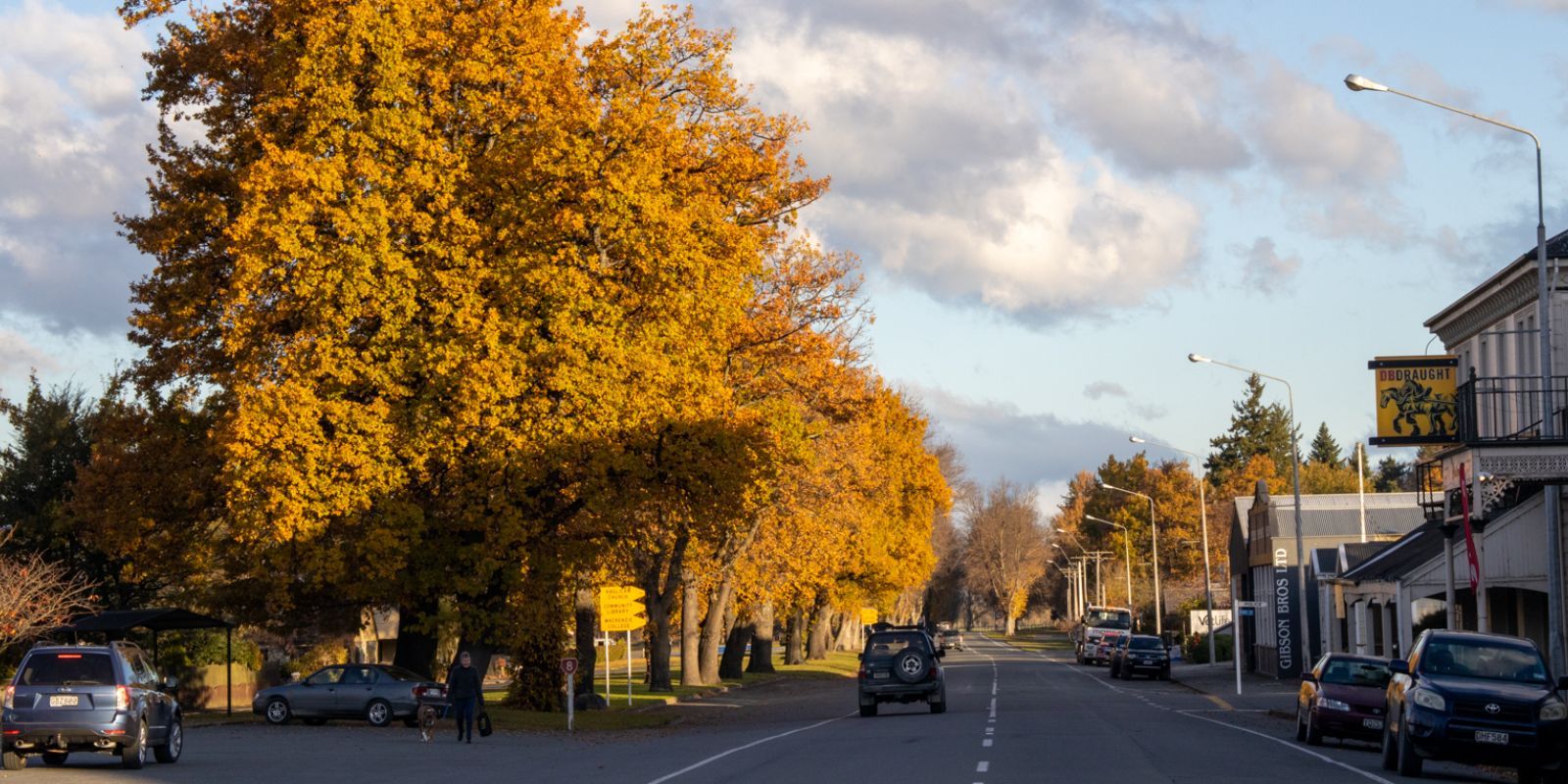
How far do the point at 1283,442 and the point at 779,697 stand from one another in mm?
119060

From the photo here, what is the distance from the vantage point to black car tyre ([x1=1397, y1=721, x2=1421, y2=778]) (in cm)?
2081

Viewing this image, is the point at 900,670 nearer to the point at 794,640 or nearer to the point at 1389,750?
the point at 1389,750

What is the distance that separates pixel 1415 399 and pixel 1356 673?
6.79m

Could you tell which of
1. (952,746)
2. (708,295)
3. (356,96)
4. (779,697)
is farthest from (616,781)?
(779,697)

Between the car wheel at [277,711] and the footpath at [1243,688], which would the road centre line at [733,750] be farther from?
the car wheel at [277,711]

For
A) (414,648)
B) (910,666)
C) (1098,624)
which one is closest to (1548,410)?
(910,666)

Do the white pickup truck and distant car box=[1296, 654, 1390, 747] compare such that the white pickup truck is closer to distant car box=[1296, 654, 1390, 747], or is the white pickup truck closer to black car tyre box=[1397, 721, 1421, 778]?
distant car box=[1296, 654, 1390, 747]

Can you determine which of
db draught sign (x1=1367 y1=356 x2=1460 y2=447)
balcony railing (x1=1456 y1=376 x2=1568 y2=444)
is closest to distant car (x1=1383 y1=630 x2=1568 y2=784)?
balcony railing (x1=1456 y1=376 x2=1568 y2=444)

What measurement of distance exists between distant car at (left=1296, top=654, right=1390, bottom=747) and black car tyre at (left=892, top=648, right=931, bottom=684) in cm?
956

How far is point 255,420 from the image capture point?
101 ft

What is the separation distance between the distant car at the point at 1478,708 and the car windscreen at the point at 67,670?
16976 millimetres

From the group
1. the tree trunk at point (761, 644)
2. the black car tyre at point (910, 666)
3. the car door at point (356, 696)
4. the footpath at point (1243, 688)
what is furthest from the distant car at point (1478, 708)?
the tree trunk at point (761, 644)

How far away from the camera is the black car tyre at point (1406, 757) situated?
20812 millimetres

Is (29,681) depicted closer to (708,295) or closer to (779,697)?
(708,295)
